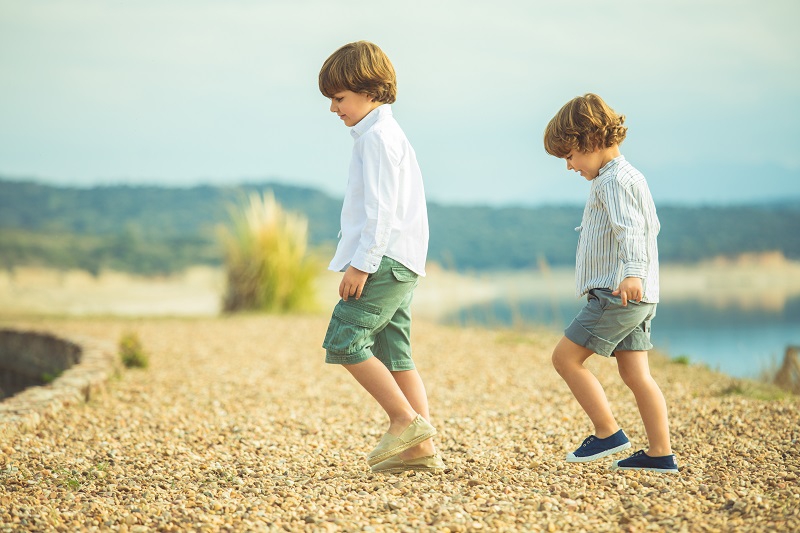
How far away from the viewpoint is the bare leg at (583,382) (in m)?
2.95

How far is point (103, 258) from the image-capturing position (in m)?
27.6

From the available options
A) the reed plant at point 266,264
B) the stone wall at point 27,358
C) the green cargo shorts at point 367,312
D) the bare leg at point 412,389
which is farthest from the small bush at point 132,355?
the reed plant at point 266,264

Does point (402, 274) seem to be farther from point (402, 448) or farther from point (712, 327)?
point (712, 327)

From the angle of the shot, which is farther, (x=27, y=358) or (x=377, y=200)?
(x=27, y=358)

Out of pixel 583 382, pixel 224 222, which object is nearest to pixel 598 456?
pixel 583 382

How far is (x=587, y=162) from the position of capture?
2947 millimetres

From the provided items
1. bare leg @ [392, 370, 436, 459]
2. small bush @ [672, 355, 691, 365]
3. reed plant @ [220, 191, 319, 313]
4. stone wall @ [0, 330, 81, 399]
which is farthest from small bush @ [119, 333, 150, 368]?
reed plant @ [220, 191, 319, 313]

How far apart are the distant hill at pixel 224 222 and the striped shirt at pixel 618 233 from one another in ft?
29.5

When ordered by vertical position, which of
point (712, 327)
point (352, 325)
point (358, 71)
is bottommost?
point (712, 327)

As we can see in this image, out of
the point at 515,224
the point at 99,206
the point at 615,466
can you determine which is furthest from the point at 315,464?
the point at 99,206

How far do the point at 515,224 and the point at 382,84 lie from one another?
25878 mm

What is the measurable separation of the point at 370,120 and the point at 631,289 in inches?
42.0

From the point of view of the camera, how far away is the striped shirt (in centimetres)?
276

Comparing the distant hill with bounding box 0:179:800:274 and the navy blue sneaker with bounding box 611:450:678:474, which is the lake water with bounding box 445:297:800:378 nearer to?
the distant hill with bounding box 0:179:800:274
